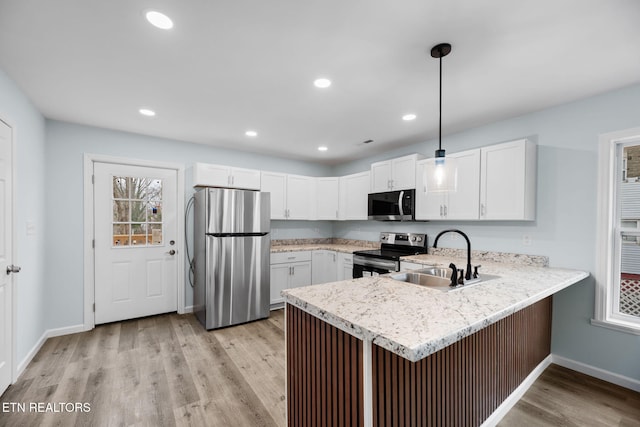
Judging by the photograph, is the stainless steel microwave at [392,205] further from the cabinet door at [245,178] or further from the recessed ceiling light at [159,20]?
the recessed ceiling light at [159,20]

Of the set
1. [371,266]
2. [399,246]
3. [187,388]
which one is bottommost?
[187,388]

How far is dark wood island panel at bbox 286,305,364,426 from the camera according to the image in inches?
48.4

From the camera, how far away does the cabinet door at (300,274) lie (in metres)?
4.32

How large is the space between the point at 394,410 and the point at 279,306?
131 inches

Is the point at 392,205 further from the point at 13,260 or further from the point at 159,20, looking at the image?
the point at 13,260

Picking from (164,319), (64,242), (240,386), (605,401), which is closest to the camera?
(605,401)

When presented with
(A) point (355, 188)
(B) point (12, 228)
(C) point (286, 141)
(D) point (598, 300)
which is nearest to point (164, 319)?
(B) point (12, 228)

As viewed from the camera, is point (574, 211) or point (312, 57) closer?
point (312, 57)

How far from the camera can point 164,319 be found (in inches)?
146

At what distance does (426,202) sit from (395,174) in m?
0.62

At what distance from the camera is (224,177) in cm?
397

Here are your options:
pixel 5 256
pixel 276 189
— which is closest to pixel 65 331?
pixel 5 256

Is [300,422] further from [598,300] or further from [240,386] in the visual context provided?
[598,300]

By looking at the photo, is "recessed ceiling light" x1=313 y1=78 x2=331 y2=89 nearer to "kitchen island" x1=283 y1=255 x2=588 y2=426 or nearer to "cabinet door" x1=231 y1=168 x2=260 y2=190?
"kitchen island" x1=283 y1=255 x2=588 y2=426
